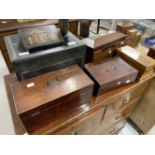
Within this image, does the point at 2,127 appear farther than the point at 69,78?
Yes

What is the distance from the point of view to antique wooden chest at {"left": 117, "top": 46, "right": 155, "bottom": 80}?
0.82 metres

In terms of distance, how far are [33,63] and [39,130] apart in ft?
1.05

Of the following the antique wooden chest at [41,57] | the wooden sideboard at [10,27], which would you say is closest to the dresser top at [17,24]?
the wooden sideboard at [10,27]

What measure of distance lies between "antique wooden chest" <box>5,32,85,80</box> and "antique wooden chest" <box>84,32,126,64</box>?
111 millimetres

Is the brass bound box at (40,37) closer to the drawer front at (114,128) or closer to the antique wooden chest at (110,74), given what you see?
the antique wooden chest at (110,74)

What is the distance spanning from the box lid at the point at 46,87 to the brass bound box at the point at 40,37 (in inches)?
5.7

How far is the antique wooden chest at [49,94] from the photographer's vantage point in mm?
511

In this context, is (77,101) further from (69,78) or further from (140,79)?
(140,79)

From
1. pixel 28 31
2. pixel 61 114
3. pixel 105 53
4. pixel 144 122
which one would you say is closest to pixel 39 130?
pixel 61 114

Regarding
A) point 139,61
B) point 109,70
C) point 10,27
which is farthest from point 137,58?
point 10,27

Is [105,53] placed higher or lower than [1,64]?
higher

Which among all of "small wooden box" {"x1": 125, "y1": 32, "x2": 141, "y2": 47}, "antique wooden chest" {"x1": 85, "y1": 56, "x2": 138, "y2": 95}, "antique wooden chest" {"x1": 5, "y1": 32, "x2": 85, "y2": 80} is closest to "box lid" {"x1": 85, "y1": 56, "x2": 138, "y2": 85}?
"antique wooden chest" {"x1": 85, "y1": 56, "x2": 138, "y2": 95}

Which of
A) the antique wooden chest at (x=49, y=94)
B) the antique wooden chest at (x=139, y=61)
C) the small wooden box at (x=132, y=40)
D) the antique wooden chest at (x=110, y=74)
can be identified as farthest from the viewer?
the small wooden box at (x=132, y=40)

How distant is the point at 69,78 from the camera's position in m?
0.63
